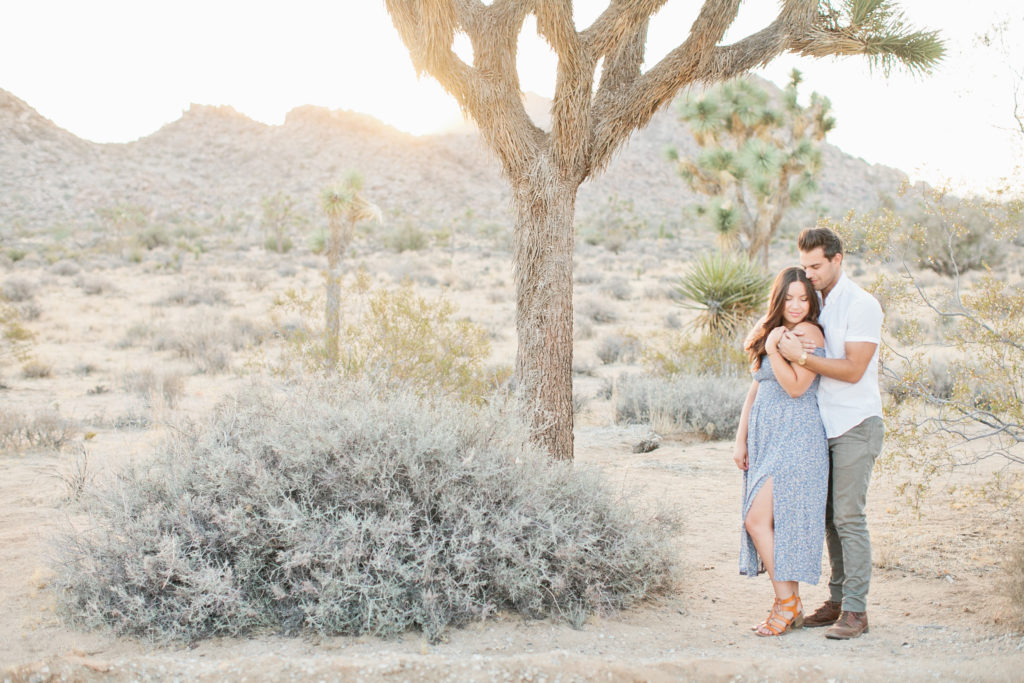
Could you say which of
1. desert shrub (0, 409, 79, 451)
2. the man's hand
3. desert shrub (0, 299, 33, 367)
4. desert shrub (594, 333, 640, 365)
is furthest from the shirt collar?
desert shrub (0, 299, 33, 367)

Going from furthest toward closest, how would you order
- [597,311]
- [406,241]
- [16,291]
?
[406,241] → [16,291] → [597,311]

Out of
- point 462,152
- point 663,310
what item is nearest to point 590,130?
point 663,310

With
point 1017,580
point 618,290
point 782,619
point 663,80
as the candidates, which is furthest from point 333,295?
point 618,290

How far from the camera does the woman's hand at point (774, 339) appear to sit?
4.00 metres

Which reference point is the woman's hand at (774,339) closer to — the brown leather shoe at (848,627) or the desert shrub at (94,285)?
the brown leather shoe at (848,627)

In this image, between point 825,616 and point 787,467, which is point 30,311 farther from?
point 825,616

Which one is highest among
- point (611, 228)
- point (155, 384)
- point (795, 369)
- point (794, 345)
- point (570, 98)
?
point (611, 228)

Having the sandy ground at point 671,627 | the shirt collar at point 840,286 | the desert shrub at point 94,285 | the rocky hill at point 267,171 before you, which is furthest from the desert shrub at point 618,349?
the rocky hill at point 267,171

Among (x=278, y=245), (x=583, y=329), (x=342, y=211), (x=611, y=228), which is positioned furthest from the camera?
(x=611, y=228)

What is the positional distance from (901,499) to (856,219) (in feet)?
8.16

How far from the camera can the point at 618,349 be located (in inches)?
602

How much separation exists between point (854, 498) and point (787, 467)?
342mm

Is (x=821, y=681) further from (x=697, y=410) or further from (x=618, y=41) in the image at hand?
(x=697, y=410)

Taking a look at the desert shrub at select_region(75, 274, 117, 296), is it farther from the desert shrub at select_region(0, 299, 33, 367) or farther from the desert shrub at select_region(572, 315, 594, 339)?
the desert shrub at select_region(572, 315, 594, 339)
